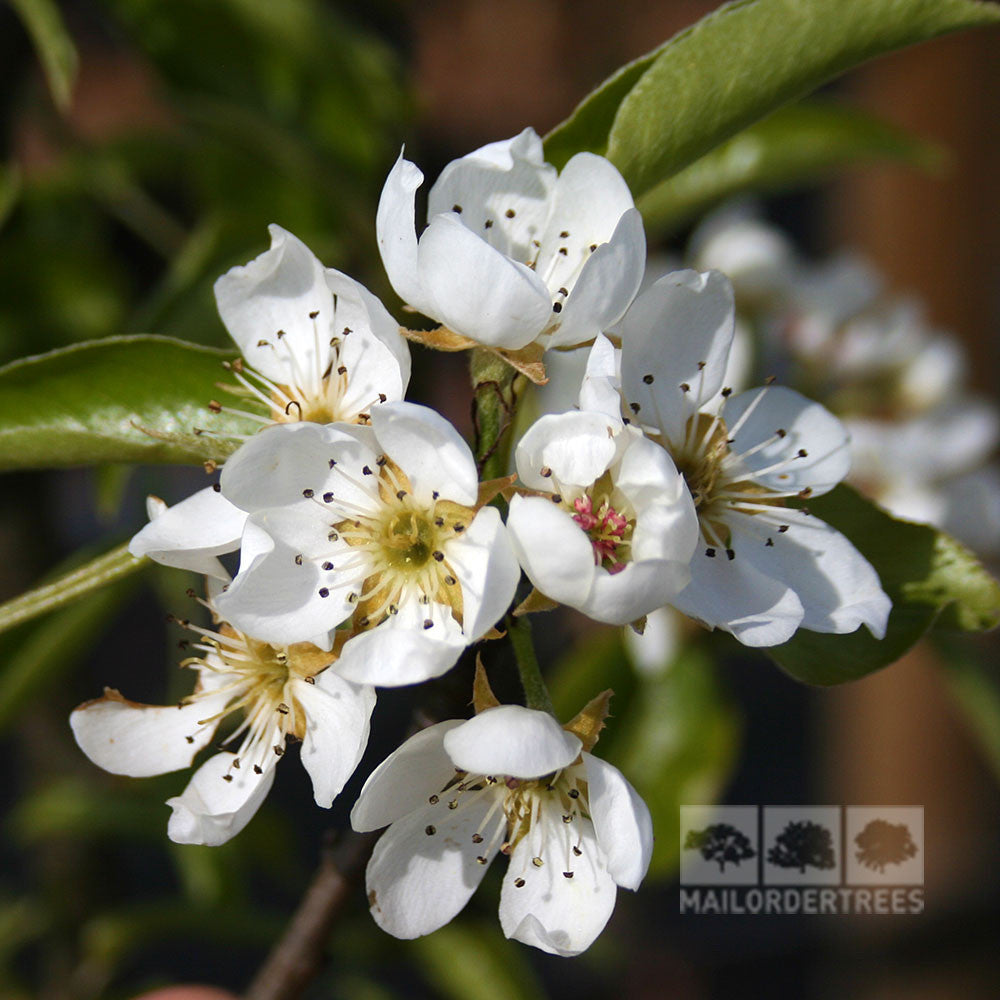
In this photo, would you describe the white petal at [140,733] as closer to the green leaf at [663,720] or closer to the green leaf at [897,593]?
the green leaf at [897,593]

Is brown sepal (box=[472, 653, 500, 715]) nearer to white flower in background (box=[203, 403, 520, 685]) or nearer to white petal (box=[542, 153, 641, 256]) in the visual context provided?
white flower in background (box=[203, 403, 520, 685])

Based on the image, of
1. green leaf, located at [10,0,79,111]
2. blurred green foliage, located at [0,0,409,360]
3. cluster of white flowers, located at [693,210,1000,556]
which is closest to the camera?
green leaf, located at [10,0,79,111]

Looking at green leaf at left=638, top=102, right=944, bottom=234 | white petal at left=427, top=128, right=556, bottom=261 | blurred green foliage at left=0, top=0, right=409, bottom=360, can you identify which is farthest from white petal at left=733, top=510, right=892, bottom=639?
blurred green foliage at left=0, top=0, right=409, bottom=360

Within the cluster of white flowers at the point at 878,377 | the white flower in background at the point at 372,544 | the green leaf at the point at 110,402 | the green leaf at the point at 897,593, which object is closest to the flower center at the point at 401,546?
the white flower in background at the point at 372,544

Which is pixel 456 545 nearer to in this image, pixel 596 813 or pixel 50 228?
pixel 596 813

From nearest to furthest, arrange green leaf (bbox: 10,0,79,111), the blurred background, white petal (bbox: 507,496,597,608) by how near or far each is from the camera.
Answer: white petal (bbox: 507,496,597,608)
green leaf (bbox: 10,0,79,111)
the blurred background

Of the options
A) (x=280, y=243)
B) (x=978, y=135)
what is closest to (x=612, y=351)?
(x=280, y=243)
